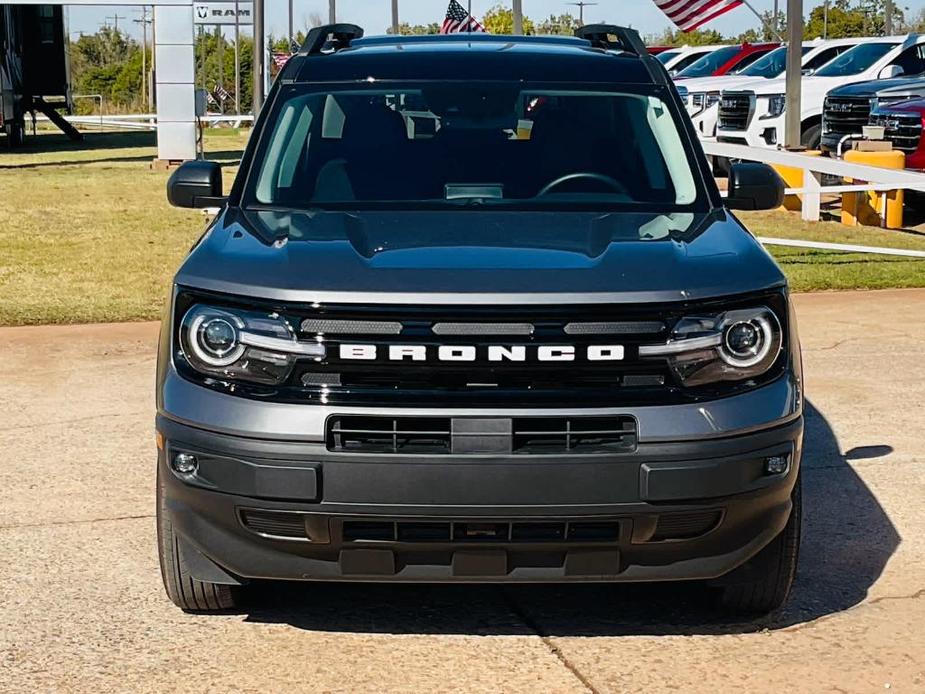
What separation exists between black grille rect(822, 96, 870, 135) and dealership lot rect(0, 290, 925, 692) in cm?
1312

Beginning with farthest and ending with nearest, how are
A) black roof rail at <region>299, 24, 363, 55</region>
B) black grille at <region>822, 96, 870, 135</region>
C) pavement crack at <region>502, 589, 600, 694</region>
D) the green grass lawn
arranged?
1. black grille at <region>822, 96, 870, 135</region>
2. the green grass lawn
3. black roof rail at <region>299, 24, 363, 55</region>
4. pavement crack at <region>502, 589, 600, 694</region>

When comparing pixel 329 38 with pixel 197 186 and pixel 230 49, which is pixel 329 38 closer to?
pixel 197 186

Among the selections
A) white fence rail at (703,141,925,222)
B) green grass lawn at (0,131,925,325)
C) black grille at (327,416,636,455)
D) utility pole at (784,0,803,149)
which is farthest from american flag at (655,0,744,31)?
black grille at (327,416,636,455)

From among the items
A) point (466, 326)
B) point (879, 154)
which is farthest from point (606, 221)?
point (879, 154)

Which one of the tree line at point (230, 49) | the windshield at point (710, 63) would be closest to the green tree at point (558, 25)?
the tree line at point (230, 49)

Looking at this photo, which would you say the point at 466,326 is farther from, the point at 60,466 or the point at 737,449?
the point at 60,466

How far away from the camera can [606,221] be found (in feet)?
15.6

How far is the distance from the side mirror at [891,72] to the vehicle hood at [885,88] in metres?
1.92

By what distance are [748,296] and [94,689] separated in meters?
2.05

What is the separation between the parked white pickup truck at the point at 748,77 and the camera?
2492 centimetres

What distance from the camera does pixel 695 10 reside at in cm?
2608

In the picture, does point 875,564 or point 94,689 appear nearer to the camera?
point 94,689

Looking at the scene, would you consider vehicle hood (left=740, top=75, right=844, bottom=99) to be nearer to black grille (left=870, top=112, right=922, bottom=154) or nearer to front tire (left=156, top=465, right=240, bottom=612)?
black grille (left=870, top=112, right=922, bottom=154)

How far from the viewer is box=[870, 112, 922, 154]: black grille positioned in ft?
55.6
